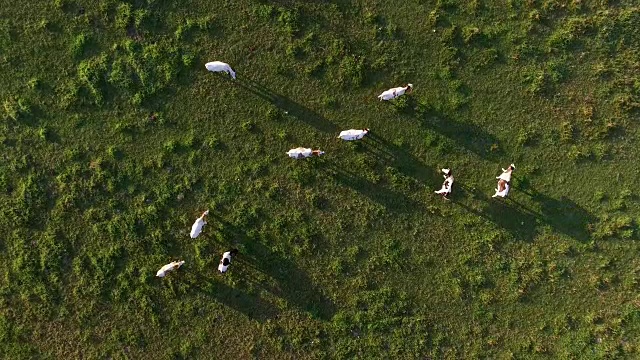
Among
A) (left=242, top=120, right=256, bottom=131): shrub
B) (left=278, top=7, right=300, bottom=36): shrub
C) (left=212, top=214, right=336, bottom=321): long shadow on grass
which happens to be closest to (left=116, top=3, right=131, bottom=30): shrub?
(left=278, top=7, right=300, bottom=36): shrub

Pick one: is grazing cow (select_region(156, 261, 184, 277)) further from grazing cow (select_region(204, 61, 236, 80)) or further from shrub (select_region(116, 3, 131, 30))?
shrub (select_region(116, 3, 131, 30))

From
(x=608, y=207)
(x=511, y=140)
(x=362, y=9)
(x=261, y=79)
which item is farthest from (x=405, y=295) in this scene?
(x=362, y=9)

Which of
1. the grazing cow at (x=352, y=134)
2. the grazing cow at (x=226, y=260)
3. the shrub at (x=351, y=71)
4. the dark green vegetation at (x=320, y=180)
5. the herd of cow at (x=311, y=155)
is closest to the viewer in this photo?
the grazing cow at (x=226, y=260)

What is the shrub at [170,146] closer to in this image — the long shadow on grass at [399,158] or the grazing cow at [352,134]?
the grazing cow at [352,134]

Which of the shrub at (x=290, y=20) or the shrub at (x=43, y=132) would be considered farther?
the shrub at (x=290, y=20)

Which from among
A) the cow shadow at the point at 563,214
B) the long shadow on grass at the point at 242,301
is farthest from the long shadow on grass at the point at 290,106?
the cow shadow at the point at 563,214

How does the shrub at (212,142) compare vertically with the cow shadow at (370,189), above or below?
below

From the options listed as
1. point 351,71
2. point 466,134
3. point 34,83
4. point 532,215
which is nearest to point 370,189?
point 466,134
